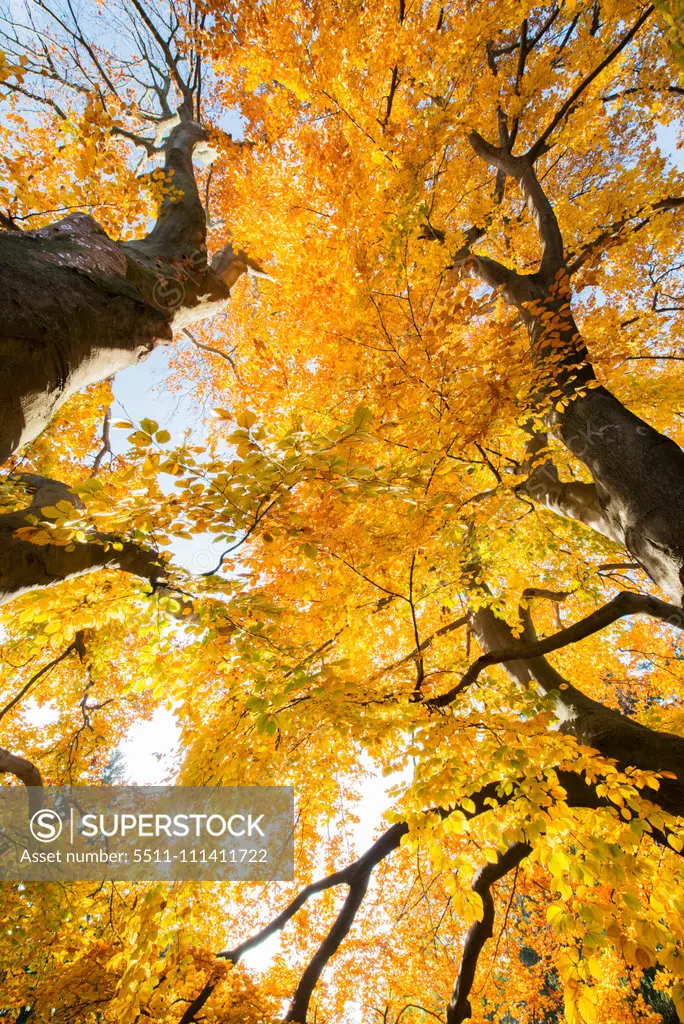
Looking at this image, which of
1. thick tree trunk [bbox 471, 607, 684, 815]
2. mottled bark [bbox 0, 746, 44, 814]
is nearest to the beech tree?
thick tree trunk [bbox 471, 607, 684, 815]

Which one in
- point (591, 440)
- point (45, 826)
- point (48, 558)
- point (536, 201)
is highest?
point (536, 201)

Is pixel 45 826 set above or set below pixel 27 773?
below

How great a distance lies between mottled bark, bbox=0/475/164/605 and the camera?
2.40 m

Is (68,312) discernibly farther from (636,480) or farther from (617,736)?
(617,736)

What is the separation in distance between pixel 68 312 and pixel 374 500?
2.29 meters

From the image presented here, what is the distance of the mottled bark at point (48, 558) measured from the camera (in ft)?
7.88

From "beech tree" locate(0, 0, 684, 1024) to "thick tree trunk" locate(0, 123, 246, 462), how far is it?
3 centimetres

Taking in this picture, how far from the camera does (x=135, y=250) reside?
14.9 ft

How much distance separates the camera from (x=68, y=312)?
244 centimetres

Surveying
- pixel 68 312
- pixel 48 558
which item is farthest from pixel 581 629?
pixel 68 312

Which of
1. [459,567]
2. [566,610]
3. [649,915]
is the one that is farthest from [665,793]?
[566,610]

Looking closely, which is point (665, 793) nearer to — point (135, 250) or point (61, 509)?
point (61, 509)

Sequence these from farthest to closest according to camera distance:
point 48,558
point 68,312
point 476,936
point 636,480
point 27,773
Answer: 1. point 27,773
2. point 476,936
3. point 636,480
4. point 48,558
5. point 68,312

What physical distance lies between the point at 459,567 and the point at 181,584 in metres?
3.18
